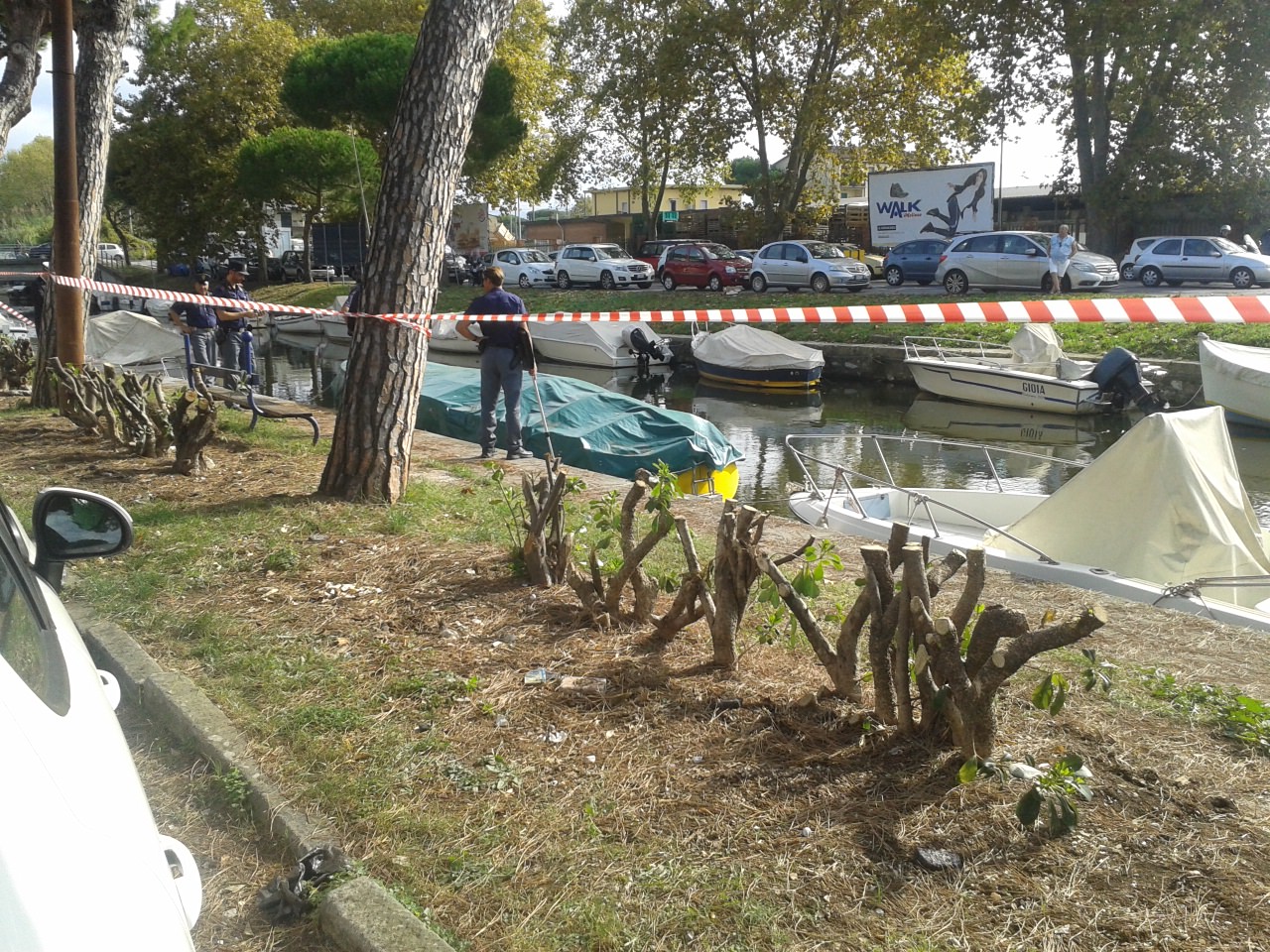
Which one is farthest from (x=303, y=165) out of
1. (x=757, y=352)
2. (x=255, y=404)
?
(x=255, y=404)

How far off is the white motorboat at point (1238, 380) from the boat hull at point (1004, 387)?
6.29 feet

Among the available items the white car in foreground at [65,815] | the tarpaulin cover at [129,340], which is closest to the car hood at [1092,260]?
the tarpaulin cover at [129,340]

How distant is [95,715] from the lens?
6.54ft

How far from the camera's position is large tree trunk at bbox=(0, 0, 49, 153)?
45.2 feet

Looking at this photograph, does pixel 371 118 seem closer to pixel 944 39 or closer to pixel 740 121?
pixel 740 121

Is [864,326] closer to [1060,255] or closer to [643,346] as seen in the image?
[1060,255]

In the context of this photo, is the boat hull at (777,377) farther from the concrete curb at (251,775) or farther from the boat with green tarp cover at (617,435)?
the concrete curb at (251,775)

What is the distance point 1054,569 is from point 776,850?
4421 millimetres

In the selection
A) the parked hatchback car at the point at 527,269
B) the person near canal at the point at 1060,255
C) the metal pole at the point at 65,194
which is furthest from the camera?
the parked hatchback car at the point at 527,269

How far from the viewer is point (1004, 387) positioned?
797 inches

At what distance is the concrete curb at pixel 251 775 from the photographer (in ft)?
9.36

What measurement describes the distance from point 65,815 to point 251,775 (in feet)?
7.75

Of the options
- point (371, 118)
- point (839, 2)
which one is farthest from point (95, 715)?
point (371, 118)

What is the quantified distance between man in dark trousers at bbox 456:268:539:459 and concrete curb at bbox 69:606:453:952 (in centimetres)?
567
